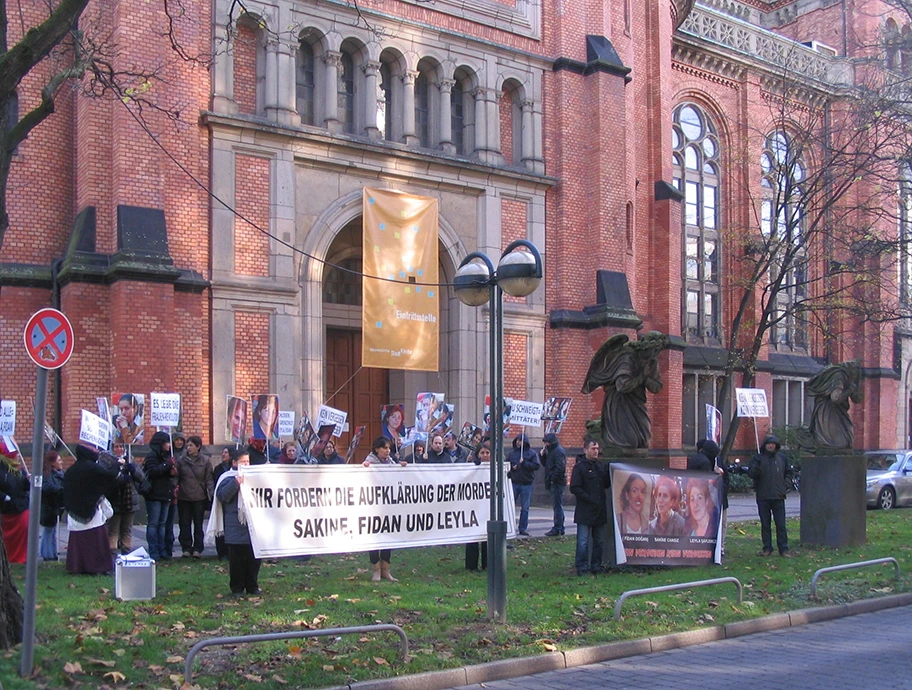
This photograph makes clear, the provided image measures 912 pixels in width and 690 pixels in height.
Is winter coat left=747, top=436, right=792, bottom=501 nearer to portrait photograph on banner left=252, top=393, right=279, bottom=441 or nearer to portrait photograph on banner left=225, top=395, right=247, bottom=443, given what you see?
portrait photograph on banner left=252, top=393, right=279, bottom=441

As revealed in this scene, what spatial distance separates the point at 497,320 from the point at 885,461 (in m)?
22.1

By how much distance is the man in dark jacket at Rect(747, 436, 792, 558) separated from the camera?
51.2 feet

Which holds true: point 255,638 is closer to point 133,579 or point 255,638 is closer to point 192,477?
point 133,579

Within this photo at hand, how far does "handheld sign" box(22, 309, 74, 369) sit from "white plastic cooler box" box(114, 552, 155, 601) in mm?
3270

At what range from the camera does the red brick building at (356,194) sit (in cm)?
1972

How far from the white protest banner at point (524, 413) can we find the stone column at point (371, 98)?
25.1ft

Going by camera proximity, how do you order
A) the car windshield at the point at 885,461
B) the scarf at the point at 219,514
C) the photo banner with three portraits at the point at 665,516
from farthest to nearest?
the car windshield at the point at 885,461 → the photo banner with three portraits at the point at 665,516 → the scarf at the point at 219,514

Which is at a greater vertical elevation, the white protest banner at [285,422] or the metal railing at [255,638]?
the white protest banner at [285,422]

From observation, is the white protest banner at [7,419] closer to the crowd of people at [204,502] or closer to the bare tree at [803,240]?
the crowd of people at [204,502]

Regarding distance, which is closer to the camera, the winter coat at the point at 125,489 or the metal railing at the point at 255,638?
the metal railing at the point at 255,638

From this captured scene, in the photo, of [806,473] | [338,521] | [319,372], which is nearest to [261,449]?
[338,521]

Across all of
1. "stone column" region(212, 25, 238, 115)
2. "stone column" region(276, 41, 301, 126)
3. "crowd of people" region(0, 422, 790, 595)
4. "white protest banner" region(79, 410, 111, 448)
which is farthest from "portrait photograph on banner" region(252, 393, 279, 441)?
"stone column" region(276, 41, 301, 126)

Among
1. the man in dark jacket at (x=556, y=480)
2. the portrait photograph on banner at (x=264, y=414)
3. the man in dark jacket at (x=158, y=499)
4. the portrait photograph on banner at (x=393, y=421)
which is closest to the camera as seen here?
the man in dark jacket at (x=158, y=499)

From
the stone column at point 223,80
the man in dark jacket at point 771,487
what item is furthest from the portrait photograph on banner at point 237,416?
the man in dark jacket at point 771,487
